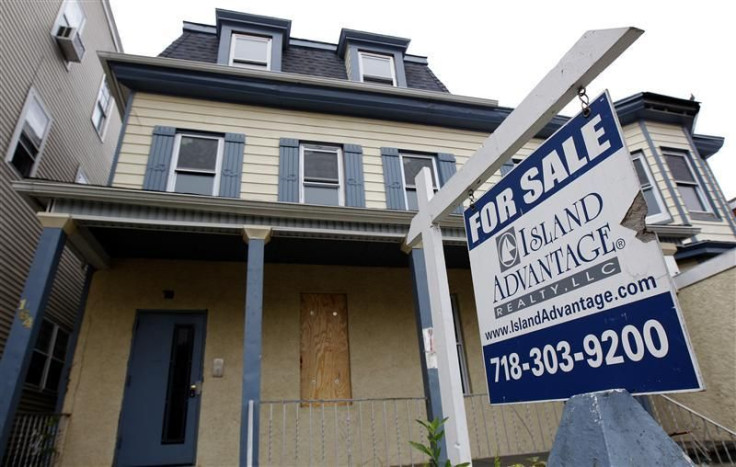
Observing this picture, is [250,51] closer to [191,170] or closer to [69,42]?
[191,170]

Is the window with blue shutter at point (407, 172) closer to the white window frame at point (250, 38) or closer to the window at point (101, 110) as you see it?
the white window frame at point (250, 38)

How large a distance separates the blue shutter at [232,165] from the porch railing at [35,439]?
3733mm

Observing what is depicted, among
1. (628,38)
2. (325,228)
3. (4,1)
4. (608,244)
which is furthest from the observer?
(4,1)

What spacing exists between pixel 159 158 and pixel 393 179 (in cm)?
391

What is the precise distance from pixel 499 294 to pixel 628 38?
1091 millimetres

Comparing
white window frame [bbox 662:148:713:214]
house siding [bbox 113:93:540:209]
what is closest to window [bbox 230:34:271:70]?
house siding [bbox 113:93:540:209]

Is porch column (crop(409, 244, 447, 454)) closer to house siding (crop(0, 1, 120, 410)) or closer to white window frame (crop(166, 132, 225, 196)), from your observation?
white window frame (crop(166, 132, 225, 196))

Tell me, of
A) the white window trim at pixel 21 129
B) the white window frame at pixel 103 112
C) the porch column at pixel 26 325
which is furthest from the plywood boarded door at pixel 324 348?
the white window frame at pixel 103 112

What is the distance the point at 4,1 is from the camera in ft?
23.8

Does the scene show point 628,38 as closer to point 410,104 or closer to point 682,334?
point 682,334

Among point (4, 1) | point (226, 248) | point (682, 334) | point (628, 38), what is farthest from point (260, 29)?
point (682, 334)

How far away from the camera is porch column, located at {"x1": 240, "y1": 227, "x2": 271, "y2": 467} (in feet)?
15.0

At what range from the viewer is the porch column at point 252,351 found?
15.0 ft

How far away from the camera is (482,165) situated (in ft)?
7.48
